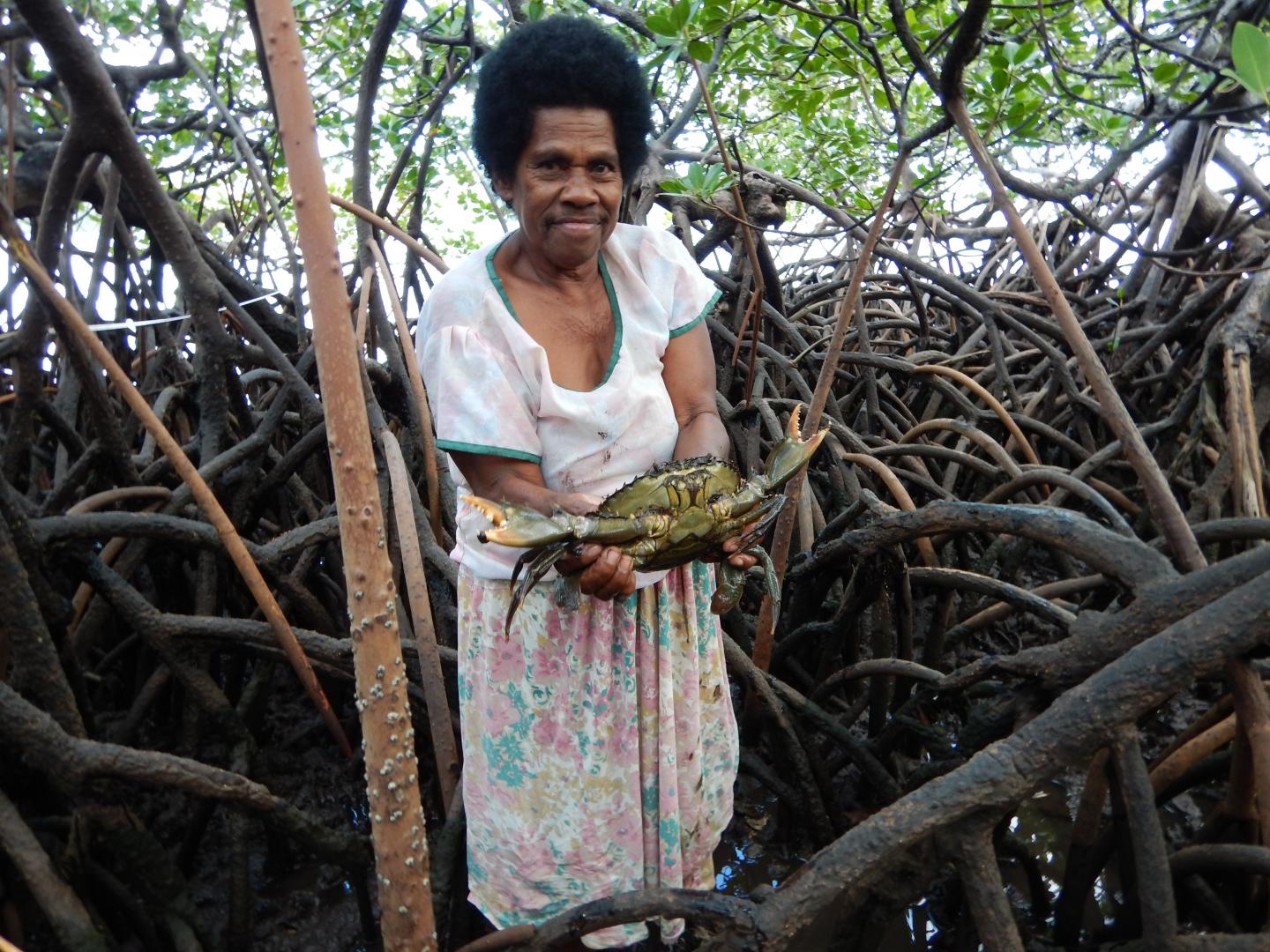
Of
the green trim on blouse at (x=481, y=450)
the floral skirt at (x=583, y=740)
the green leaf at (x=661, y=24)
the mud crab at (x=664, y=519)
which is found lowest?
the floral skirt at (x=583, y=740)

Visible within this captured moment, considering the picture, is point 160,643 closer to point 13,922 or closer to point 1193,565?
point 13,922

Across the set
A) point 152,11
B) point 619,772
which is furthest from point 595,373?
point 152,11

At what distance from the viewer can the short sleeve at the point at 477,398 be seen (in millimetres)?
1354

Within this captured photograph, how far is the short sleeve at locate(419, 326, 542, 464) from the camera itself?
4.44 feet

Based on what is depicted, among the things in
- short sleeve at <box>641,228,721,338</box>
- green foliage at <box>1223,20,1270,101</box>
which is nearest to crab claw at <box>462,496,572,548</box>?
short sleeve at <box>641,228,721,338</box>

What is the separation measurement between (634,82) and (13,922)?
→ 1.95 m

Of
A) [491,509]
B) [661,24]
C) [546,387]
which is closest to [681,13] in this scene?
[661,24]

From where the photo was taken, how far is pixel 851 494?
2.59 m

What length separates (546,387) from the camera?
1395 mm

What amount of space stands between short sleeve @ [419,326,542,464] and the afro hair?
33 centimetres

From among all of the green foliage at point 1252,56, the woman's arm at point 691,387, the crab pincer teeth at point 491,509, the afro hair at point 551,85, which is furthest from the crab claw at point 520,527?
the green foliage at point 1252,56

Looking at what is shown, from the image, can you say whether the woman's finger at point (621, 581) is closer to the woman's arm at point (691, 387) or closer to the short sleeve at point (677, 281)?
the woman's arm at point (691, 387)

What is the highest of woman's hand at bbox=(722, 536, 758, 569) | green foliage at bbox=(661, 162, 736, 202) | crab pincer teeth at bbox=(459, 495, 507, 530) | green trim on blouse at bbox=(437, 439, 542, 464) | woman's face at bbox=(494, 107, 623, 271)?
green foliage at bbox=(661, 162, 736, 202)

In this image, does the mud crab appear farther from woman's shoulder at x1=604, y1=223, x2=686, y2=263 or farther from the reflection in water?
the reflection in water
